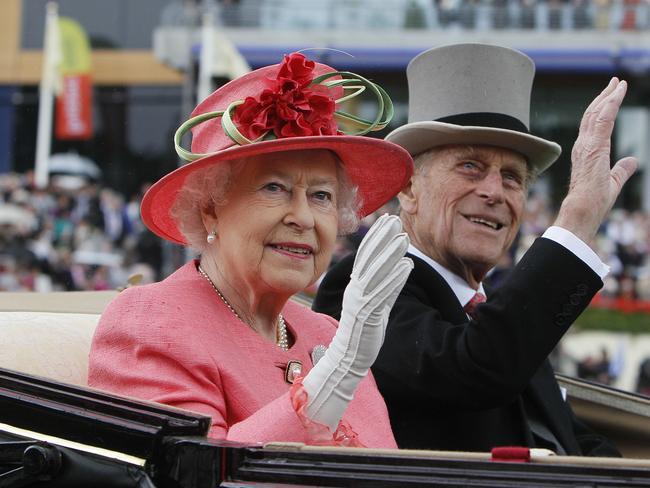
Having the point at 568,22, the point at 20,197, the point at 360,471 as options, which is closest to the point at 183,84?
the point at 568,22

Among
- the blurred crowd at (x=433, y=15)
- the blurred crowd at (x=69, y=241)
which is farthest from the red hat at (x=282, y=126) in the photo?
the blurred crowd at (x=433, y=15)

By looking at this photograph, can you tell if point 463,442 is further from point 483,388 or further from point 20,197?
point 20,197

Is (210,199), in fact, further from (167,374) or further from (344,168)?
(167,374)

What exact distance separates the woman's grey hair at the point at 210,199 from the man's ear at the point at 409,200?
51cm

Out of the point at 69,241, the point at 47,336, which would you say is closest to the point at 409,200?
the point at 47,336

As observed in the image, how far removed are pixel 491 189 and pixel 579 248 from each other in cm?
63

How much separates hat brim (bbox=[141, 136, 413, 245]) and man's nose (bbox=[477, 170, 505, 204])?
0.38 metres

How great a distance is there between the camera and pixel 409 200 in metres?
Answer: 2.96

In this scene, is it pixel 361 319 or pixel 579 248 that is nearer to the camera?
pixel 361 319

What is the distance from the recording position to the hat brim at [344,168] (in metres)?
2.09

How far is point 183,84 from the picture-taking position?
78.8 feet

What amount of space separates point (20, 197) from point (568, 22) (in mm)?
11368

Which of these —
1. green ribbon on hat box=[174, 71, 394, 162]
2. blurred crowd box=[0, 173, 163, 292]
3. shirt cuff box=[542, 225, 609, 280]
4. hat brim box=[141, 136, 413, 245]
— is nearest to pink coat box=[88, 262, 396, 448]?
hat brim box=[141, 136, 413, 245]

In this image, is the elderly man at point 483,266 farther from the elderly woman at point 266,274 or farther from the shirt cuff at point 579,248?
the elderly woman at point 266,274
